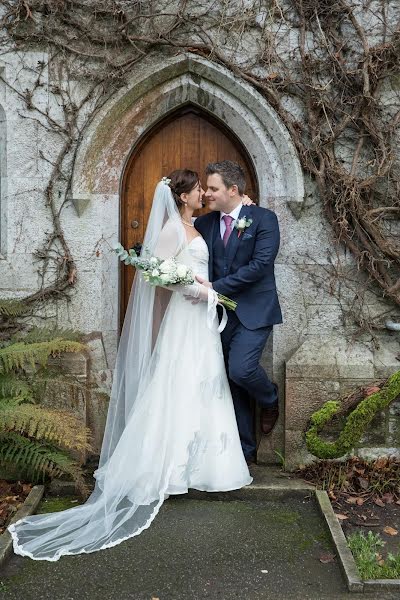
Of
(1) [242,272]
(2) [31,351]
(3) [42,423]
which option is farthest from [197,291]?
(3) [42,423]

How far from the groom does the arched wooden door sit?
2.27ft

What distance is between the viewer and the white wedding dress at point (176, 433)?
4.16 metres

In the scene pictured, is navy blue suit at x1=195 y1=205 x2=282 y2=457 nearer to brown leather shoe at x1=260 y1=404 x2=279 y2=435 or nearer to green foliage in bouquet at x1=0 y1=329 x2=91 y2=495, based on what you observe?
brown leather shoe at x1=260 y1=404 x2=279 y2=435

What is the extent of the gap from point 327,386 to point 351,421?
37cm

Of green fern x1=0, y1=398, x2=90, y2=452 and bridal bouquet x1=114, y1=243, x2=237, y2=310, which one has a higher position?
bridal bouquet x1=114, y1=243, x2=237, y2=310

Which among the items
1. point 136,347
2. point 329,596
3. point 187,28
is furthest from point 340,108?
point 329,596

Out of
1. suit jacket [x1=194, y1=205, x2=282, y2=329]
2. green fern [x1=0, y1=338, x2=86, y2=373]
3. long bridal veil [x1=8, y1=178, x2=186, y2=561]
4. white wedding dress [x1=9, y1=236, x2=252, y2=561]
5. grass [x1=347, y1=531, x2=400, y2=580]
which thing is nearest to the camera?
grass [x1=347, y1=531, x2=400, y2=580]

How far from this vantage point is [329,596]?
3270 mm

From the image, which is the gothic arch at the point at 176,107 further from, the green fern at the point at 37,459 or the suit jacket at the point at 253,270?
the green fern at the point at 37,459

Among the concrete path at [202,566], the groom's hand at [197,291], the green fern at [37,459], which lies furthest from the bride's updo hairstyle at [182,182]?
the concrete path at [202,566]

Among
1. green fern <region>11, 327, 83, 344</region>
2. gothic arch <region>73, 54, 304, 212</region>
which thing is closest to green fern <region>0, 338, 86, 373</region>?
green fern <region>11, 327, 83, 344</region>

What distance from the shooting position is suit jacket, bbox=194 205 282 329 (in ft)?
15.0

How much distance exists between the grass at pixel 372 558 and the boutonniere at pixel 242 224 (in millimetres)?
2142

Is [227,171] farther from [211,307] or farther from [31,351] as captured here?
[31,351]
